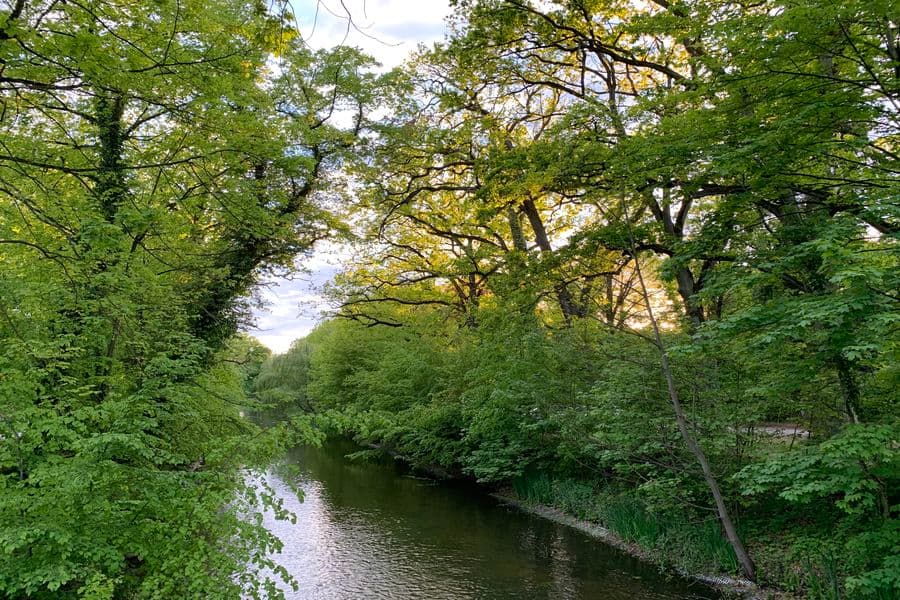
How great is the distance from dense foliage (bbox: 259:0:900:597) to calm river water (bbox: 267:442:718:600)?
1000mm

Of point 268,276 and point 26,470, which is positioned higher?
point 268,276

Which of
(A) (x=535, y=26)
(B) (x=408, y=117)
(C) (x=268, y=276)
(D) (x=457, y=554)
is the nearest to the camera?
(D) (x=457, y=554)

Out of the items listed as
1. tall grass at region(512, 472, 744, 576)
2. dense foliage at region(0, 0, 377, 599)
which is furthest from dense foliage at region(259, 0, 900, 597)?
dense foliage at region(0, 0, 377, 599)

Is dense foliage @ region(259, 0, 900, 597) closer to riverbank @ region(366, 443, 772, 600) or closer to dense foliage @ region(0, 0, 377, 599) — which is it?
riverbank @ region(366, 443, 772, 600)

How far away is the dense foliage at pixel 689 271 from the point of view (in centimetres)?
575

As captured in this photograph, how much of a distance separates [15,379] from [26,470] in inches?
34.6

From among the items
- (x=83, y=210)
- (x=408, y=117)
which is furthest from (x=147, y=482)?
(x=408, y=117)

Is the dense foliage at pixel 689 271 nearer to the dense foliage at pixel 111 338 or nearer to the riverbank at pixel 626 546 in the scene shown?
the riverbank at pixel 626 546

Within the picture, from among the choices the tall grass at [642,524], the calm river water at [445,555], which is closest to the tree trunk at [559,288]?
the tall grass at [642,524]

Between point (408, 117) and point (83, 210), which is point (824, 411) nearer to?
point (83, 210)

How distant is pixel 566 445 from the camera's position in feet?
37.7

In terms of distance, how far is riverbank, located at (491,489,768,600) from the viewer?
286 inches

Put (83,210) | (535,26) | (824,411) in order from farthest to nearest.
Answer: (535,26) → (824,411) → (83,210)

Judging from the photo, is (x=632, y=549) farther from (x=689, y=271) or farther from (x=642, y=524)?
(x=689, y=271)
